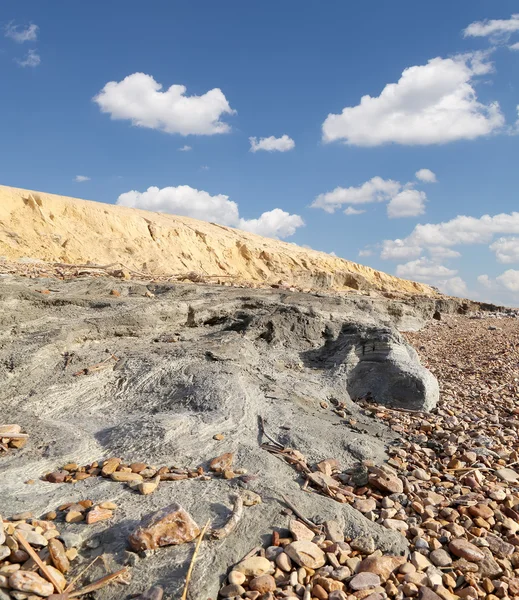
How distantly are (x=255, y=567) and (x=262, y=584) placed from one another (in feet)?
0.29

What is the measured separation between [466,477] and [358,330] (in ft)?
8.25

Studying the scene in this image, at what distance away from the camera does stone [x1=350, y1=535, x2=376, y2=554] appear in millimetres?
2458

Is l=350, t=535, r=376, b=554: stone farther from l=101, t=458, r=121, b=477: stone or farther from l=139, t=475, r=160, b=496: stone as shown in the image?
l=101, t=458, r=121, b=477: stone

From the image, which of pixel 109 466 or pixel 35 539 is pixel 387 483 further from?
pixel 35 539

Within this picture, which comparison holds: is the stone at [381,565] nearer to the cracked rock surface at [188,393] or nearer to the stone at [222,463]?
the cracked rock surface at [188,393]

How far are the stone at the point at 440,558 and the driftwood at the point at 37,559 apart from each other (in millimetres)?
1849

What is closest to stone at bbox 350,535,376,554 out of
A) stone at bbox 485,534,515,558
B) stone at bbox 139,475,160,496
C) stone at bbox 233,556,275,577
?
stone at bbox 233,556,275,577

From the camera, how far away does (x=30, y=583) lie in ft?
6.54

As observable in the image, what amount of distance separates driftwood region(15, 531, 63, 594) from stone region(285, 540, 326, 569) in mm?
1052

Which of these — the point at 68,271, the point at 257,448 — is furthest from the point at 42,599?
the point at 68,271

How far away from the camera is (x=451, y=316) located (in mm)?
14773

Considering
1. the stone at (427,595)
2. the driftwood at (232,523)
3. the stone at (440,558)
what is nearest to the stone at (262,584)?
the driftwood at (232,523)

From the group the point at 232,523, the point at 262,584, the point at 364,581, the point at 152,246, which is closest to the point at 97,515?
the point at 232,523

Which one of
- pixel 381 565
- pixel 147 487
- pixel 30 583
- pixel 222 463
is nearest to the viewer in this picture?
pixel 30 583
